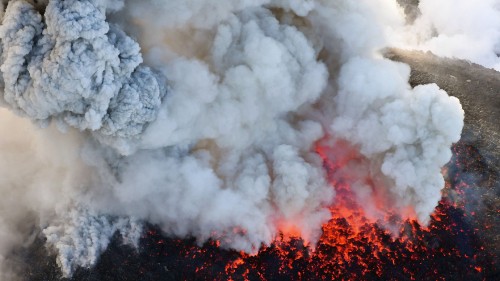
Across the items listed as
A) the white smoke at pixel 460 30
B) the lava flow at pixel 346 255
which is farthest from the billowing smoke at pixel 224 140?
the white smoke at pixel 460 30

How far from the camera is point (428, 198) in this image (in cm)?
1786

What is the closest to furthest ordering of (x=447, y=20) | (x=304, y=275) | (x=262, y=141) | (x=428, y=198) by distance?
(x=304, y=275) → (x=428, y=198) → (x=262, y=141) → (x=447, y=20)

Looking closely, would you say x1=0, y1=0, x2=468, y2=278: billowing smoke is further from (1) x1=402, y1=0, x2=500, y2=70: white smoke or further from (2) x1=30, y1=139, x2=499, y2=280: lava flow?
(1) x1=402, y1=0, x2=500, y2=70: white smoke

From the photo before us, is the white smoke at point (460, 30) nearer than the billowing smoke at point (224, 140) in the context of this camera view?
No

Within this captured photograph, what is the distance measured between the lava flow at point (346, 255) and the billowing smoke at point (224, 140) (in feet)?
1.65

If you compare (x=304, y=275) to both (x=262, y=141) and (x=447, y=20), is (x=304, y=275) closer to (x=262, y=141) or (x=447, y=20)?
(x=262, y=141)

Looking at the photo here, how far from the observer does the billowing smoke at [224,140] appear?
1712 centimetres

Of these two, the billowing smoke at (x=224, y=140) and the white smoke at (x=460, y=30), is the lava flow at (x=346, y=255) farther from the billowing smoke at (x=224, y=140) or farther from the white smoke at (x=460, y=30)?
the white smoke at (x=460, y=30)

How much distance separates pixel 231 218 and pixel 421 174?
7.17 meters

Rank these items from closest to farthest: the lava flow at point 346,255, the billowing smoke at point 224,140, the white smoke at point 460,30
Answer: the lava flow at point 346,255
the billowing smoke at point 224,140
the white smoke at point 460,30

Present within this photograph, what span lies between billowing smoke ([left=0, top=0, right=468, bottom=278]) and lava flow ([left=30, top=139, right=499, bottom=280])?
19.8 inches

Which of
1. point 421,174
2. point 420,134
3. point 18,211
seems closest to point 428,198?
point 421,174

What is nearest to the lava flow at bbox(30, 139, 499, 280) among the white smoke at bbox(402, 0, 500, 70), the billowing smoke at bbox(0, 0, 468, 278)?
the billowing smoke at bbox(0, 0, 468, 278)

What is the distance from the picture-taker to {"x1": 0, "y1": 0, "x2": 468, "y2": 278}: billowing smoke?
56.2ft
